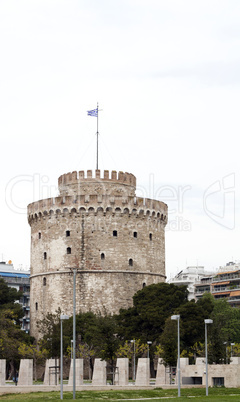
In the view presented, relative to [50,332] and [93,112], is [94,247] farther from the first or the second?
[93,112]

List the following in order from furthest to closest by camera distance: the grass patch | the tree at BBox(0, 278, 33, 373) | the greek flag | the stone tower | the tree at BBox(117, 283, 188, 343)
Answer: the greek flag
the stone tower
the tree at BBox(117, 283, 188, 343)
the tree at BBox(0, 278, 33, 373)
the grass patch

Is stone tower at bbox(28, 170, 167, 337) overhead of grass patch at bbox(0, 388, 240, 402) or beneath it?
overhead

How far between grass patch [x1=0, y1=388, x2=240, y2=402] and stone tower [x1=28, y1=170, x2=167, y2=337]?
22.5m

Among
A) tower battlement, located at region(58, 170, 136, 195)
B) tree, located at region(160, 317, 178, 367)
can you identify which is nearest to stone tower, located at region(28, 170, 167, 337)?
tower battlement, located at region(58, 170, 136, 195)

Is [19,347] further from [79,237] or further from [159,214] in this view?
[159,214]

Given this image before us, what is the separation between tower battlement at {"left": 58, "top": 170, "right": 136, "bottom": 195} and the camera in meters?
68.0

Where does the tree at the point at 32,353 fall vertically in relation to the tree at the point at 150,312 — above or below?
below

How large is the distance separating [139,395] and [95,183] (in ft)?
104

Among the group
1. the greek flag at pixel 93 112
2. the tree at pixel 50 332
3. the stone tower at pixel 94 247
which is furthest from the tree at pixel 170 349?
the greek flag at pixel 93 112

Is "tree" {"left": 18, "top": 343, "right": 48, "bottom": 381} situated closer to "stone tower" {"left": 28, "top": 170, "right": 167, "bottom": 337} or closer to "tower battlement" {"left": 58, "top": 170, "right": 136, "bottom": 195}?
"stone tower" {"left": 28, "top": 170, "right": 167, "bottom": 337}

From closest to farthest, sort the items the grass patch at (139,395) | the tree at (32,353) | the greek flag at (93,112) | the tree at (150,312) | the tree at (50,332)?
the grass patch at (139,395)
the tree at (50,332)
the tree at (32,353)
the tree at (150,312)
the greek flag at (93,112)

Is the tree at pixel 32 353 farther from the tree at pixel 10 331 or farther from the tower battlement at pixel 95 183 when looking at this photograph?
the tower battlement at pixel 95 183

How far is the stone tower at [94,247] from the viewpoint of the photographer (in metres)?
64.8

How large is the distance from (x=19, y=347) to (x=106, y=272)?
33.0 feet
